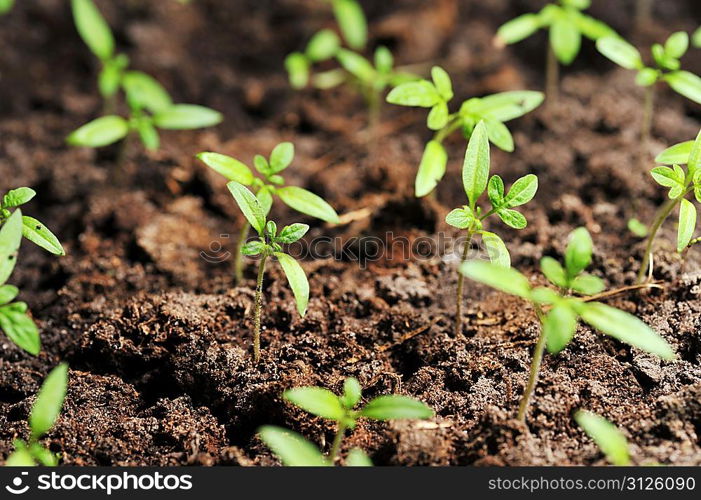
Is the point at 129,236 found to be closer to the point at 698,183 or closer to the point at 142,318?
the point at 142,318

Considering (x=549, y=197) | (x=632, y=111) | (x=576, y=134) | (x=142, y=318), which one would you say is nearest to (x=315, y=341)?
(x=142, y=318)

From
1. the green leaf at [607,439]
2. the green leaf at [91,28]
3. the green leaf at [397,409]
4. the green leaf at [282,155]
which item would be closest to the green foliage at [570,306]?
the green leaf at [607,439]

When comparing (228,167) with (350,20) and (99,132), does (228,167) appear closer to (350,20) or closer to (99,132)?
(99,132)

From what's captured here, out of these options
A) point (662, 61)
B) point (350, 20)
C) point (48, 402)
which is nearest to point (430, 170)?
point (662, 61)

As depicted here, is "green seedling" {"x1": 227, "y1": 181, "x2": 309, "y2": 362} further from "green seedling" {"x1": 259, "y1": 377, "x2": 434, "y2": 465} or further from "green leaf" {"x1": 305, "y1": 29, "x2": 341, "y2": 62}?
"green leaf" {"x1": 305, "y1": 29, "x2": 341, "y2": 62}

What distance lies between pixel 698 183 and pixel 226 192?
4.62ft

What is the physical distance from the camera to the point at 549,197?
7.43 ft

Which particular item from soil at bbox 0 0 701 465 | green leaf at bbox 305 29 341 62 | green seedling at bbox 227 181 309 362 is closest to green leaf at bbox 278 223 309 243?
green seedling at bbox 227 181 309 362

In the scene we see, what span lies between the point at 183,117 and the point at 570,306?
1351mm

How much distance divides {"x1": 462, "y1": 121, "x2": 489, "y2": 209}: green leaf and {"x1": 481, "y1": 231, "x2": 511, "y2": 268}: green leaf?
0.32 feet

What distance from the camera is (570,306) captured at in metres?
1.35

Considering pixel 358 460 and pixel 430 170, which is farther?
pixel 430 170

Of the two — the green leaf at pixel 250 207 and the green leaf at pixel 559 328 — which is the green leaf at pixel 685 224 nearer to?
the green leaf at pixel 559 328

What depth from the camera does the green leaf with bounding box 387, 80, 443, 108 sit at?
1.78 meters
